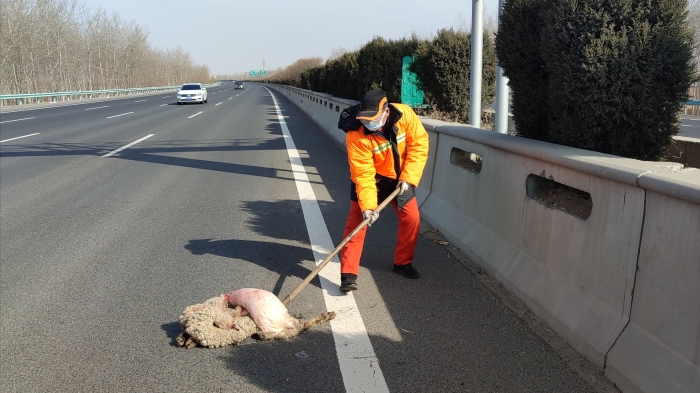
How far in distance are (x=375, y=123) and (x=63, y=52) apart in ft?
238

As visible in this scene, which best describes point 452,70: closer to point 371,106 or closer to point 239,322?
point 371,106

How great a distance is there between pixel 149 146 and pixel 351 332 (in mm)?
12011

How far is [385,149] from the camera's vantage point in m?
4.70

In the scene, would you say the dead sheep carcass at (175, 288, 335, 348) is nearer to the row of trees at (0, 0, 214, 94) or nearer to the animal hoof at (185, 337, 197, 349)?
the animal hoof at (185, 337, 197, 349)

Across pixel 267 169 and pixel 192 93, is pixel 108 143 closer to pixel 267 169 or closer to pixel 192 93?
pixel 267 169

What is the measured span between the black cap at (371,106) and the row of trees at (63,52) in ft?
172

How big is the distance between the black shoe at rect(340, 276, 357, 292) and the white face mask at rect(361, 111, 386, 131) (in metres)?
1.16

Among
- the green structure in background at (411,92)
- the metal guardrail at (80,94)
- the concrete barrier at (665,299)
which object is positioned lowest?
the metal guardrail at (80,94)

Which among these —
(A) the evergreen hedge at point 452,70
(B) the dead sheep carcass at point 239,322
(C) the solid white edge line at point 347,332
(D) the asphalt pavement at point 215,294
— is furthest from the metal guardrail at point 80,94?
(B) the dead sheep carcass at point 239,322

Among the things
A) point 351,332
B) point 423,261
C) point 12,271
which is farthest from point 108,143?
point 351,332

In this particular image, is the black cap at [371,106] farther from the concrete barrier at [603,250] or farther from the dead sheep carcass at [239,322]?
the dead sheep carcass at [239,322]

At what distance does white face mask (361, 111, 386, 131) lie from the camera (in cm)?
443

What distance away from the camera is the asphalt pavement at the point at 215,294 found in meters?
3.29

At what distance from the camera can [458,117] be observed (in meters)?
12.7
